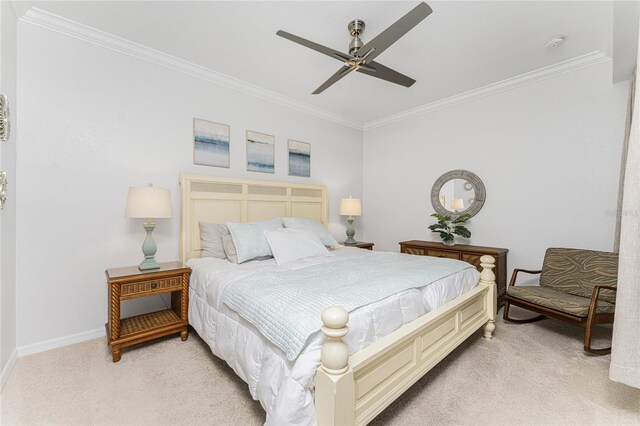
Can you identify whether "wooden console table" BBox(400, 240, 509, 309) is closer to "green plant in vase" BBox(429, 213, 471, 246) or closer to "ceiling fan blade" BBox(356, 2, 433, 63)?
"green plant in vase" BBox(429, 213, 471, 246)

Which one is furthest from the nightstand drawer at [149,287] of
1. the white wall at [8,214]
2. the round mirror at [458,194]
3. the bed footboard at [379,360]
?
the round mirror at [458,194]

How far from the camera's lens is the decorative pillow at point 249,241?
8.41 ft

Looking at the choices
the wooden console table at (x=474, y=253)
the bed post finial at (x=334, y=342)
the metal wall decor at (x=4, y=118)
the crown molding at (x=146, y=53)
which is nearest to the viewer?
the bed post finial at (x=334, y=342)

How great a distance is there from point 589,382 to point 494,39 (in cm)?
284

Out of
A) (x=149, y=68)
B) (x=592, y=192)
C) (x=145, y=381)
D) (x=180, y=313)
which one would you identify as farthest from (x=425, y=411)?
(x=149, y=68)

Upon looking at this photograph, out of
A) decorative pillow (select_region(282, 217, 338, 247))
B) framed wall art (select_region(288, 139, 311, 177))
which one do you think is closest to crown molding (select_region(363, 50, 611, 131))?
framed wall art (select_region(288, 139, 311, 177))

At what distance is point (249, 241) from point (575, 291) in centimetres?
320

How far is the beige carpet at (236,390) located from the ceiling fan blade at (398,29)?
229 cm

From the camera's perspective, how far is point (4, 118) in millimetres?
1806

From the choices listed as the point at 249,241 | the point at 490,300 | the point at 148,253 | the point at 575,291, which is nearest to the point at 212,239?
the point at 249,241

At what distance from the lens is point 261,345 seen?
1.49 metres

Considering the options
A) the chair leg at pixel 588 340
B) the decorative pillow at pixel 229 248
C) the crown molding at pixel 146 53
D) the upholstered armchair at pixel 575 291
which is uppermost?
the crown molding at pixel 146 53

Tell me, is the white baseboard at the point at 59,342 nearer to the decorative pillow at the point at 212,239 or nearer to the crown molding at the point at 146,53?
the decorative pillow at the point at 212,239

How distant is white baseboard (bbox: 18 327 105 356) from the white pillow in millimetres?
1759
